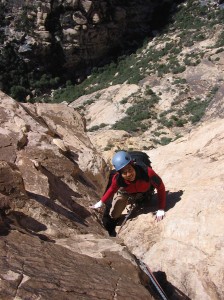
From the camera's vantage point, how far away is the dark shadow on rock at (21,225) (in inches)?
157

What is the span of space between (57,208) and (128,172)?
1047 mm

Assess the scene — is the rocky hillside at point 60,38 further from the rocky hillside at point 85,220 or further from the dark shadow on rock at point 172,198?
the dark shadow on rock at point 172,198

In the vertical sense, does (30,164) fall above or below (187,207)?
above

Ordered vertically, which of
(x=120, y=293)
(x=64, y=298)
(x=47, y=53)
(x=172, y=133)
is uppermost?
(x=64, y=298)

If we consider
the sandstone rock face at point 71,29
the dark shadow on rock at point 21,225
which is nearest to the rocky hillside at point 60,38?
the sandstone rock face at point 71,29

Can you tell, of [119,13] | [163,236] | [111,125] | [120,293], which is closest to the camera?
[120,293]

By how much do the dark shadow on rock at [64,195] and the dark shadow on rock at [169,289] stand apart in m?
1.38

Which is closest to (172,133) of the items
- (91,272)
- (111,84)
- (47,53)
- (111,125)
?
(111,125)

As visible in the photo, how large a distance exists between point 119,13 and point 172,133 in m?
25.3

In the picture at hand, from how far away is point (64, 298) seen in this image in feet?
10.1

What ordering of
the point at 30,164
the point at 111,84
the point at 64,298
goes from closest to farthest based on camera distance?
the point at 64,298, the point at 30,164, the point at 111,84

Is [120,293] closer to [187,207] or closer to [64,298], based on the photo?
[64,298]

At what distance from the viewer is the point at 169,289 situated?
14.8ft

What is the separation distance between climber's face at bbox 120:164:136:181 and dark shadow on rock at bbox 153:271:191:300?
1.38 m
